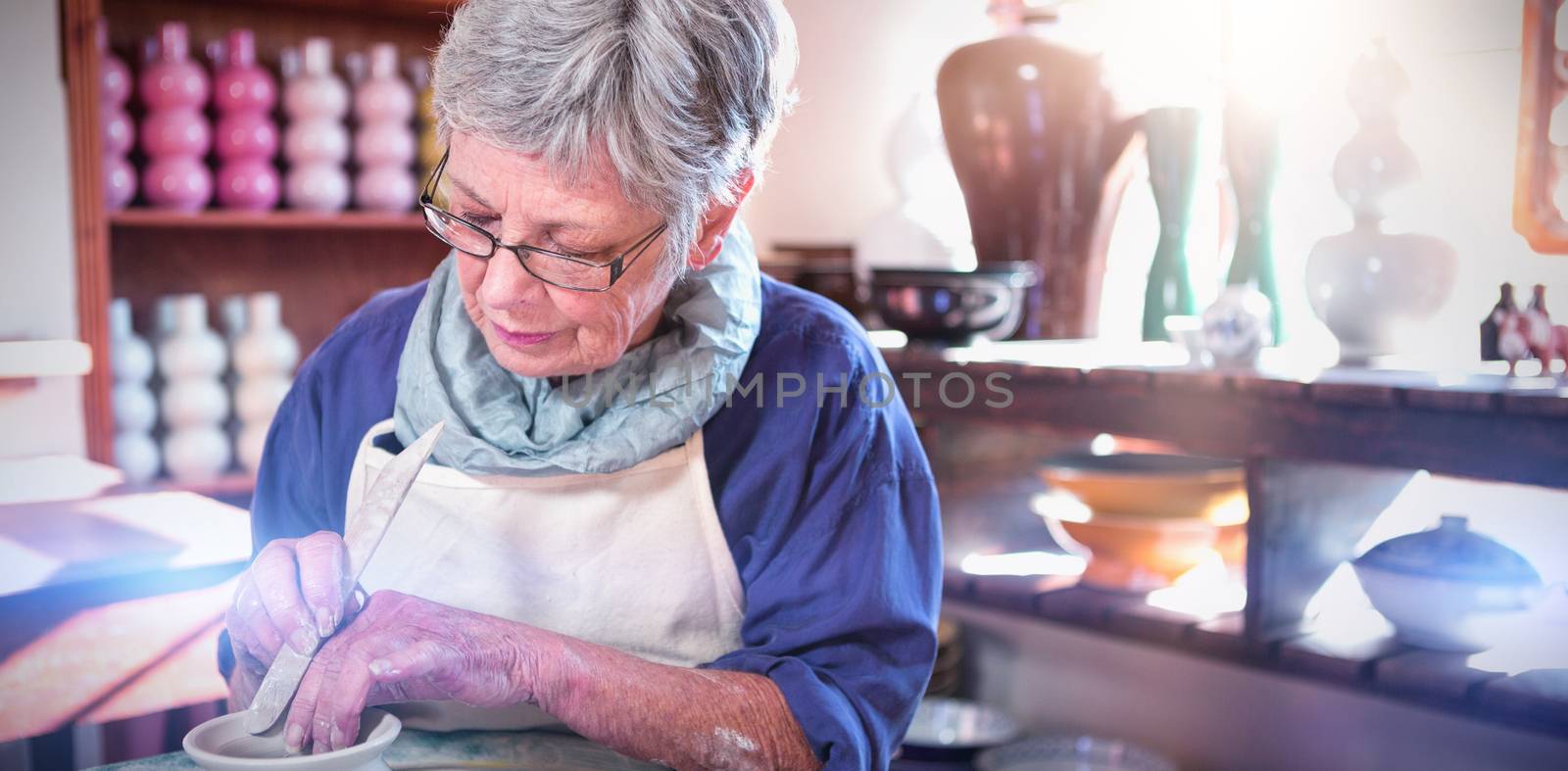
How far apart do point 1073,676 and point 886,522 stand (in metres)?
1.47

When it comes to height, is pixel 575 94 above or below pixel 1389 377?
above

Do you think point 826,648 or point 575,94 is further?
point 826,648

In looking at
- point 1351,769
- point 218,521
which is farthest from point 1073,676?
point 218,521

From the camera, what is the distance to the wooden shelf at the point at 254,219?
286cm

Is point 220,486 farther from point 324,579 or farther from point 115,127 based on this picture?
point 324,579

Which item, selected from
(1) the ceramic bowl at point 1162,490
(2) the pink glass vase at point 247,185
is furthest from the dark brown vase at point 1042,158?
(2) the pink glass vase at point 247,185

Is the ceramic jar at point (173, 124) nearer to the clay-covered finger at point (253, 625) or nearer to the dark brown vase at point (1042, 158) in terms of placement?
the dark brown vase at point (1042, 158)

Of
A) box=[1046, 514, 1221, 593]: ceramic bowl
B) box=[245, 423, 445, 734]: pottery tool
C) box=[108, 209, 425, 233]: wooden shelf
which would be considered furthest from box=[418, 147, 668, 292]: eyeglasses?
box=[108, 209, 425, 233]: wooden shelf

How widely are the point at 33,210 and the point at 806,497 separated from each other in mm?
2288

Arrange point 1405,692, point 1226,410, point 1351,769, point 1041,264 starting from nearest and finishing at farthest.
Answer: point 1405,692 < point 1226,410 < point 1351,769 < point 1041,264

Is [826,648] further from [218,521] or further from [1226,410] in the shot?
[218,521]

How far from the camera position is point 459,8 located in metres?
1.27

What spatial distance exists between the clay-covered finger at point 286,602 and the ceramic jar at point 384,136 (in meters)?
2.19

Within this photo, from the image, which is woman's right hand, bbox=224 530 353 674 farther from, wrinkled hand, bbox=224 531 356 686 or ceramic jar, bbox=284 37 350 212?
ceramic jar, bbox=284 37 350 212
